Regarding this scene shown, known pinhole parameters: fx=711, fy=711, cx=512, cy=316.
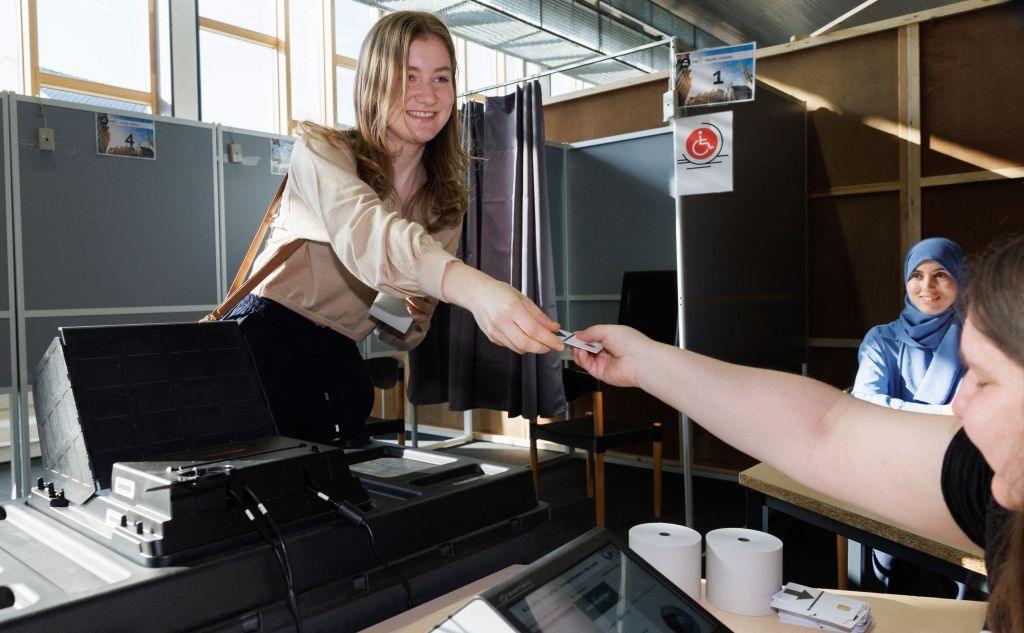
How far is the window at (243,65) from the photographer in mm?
5938

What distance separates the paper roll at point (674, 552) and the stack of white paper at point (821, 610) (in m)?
0.10

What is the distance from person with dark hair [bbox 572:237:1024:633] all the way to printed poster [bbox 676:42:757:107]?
179cm

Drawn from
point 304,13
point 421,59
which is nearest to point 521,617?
point 421,59

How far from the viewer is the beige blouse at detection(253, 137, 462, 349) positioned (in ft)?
3.03

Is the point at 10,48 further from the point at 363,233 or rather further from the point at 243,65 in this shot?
the point at 363,233

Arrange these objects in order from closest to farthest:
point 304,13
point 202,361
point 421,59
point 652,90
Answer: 1. point 202,361
2. point 421,59
3. point 652,90
4. point 304,13

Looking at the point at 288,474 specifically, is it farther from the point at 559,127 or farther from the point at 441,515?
the point at 559,127

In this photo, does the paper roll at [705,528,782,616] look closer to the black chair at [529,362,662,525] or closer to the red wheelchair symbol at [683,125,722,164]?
the red wheelchair symbol at [683,125,722,164]

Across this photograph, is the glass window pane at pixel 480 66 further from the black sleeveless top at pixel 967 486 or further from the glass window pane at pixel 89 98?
the black sleeveless top at pixel 967 486

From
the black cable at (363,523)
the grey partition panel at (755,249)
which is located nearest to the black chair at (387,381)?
the grey partition panel at (755,249)

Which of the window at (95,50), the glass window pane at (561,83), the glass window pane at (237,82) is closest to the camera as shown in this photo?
the window at (95,50)

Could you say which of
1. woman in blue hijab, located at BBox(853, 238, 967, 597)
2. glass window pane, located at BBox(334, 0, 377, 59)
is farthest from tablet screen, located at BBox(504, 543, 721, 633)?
glass window pane, located at BBox(334, 0, 377, 59)

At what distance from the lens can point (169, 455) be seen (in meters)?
0.77

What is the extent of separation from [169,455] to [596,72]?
334 inches
